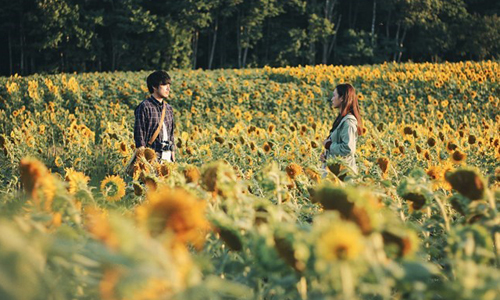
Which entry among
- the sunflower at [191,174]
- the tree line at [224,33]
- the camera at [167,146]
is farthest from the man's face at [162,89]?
the tree line at [224,33]

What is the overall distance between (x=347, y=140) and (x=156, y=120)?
1.83 metres

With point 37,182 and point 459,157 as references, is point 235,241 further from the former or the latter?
point 459,157

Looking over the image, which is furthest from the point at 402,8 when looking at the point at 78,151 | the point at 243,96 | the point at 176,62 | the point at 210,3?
the point at 78,151

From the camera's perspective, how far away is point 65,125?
8062 millimetres

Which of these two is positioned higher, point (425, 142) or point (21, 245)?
point (21, 245)

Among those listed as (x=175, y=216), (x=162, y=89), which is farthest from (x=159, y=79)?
(x=175, y=216)

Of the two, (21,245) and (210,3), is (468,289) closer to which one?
(21,245)

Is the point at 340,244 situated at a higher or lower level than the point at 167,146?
higher

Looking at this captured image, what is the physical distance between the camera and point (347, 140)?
4.46 m

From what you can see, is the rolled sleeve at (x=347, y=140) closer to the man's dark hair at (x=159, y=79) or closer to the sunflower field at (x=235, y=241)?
the sunflower field at (x=235, y=241)

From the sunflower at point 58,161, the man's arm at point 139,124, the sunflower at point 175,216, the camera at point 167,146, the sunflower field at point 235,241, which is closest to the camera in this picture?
the sunflower field at point 235,241

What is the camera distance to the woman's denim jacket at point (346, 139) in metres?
4.45

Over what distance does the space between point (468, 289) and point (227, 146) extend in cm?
458

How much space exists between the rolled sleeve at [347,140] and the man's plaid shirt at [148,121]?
5.53ft
